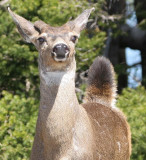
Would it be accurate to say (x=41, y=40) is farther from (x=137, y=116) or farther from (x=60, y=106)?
(x=137, y=116)

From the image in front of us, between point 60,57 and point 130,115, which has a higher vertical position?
point 60,57

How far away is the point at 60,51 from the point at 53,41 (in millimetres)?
205

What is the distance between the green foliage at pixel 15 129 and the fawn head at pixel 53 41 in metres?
1.91

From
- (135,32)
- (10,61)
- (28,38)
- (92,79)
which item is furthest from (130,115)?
(135,32)

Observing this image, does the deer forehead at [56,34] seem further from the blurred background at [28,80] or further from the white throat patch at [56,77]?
the blurred background at [28,80]

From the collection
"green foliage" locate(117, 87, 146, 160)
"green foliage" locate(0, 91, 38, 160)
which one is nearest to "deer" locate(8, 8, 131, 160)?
"green foliage" locate(0, 91, 38, 160)

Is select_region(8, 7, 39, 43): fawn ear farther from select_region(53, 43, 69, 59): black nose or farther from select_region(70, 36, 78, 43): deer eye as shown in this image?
select_region(53, 43, 69, 59): black nose

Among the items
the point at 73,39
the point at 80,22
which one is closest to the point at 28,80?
the point at 80,22

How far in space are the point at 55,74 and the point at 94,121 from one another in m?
0.97

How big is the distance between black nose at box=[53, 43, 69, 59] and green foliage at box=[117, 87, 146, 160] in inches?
125

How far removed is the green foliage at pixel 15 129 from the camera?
20.8 feet

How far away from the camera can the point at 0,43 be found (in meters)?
7.69

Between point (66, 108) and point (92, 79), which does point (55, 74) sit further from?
point (92, 79)

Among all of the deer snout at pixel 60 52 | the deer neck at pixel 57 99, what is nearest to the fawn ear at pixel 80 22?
the deer neck at pixel 57 99
